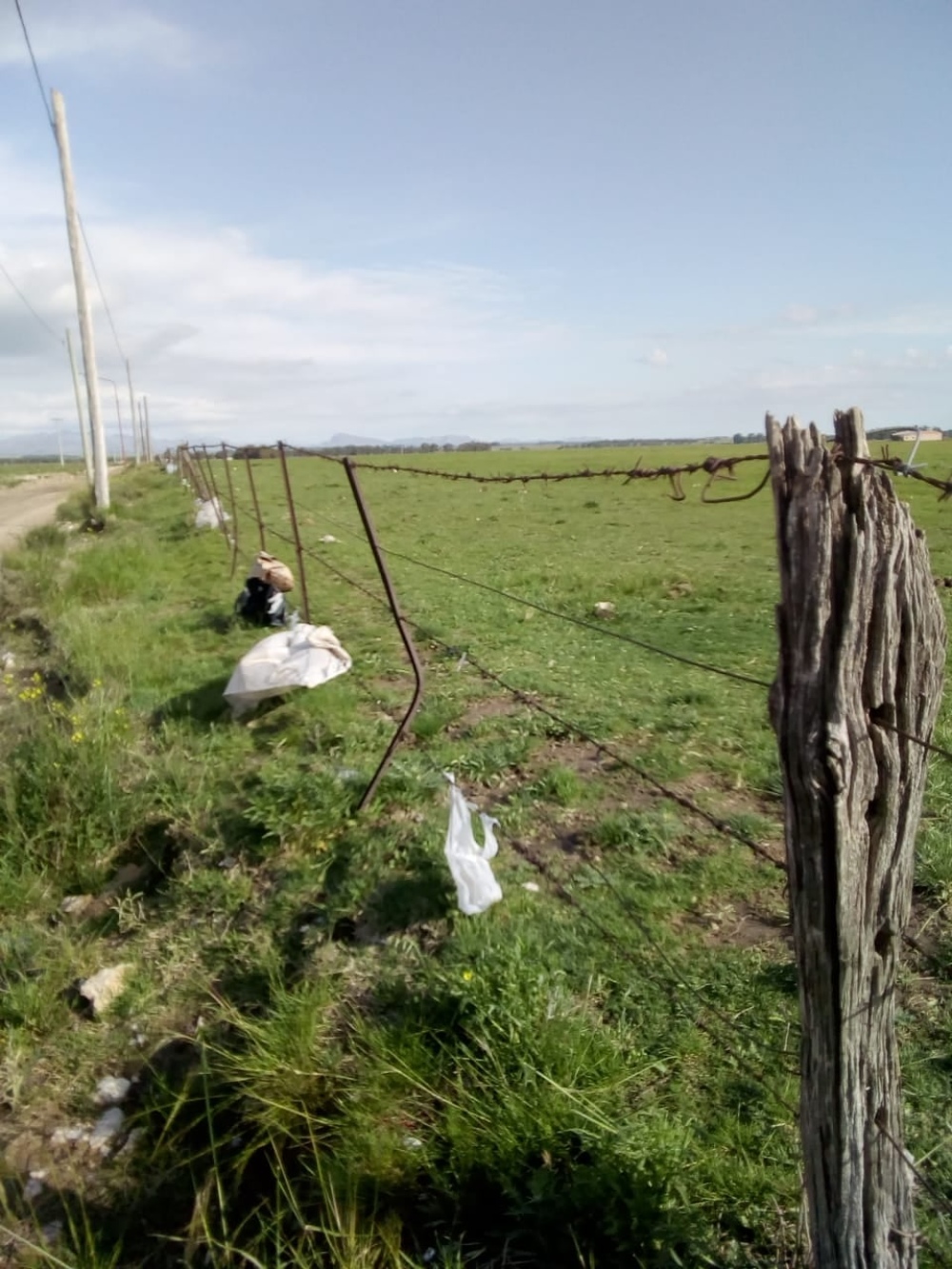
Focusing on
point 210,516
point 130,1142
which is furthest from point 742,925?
point 210,516

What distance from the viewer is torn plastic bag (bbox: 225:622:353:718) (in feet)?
19.9

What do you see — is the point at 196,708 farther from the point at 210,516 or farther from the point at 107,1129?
the point at 210,516

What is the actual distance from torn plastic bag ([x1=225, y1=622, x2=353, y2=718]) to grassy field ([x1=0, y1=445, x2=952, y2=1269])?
0.48ft

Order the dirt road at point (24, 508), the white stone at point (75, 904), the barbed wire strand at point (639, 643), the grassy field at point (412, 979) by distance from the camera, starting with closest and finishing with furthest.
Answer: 1. the grassy field at point (412, 979)
2. the barbed wire strand at point (639, 643)
3. the white stone at point (75, 904)
4. the dirt road at point (24, 508)

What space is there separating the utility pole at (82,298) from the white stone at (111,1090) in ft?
55.1

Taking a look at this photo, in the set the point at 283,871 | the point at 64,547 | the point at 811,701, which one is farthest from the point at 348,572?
the point at 811,701

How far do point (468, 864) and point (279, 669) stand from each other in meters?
2.84

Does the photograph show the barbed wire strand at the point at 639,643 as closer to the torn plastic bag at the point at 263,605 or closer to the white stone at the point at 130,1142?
the torn plastic bag at the point at 263,605

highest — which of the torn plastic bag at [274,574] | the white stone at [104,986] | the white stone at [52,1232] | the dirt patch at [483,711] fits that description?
the torn plastic bag at [274,574]

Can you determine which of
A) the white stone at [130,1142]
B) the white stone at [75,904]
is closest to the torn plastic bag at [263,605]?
the white stone at [75,904]

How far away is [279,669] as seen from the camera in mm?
6078

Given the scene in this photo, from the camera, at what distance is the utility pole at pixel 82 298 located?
17.5m

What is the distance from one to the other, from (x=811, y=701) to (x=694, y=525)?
1705 centimetres

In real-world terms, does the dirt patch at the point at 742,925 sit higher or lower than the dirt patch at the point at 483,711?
lower
